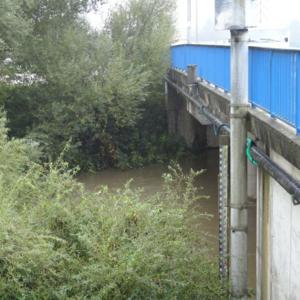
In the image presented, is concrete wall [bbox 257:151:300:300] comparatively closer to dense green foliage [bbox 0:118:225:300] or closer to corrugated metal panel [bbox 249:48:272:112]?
A: dense green foliage [bbox 0:118:225:300]

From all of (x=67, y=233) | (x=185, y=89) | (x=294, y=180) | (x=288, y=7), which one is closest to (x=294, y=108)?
(x=294, y=180)

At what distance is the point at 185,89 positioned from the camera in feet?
57.7

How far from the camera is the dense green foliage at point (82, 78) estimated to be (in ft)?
65.1

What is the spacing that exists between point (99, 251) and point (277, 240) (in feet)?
7.06

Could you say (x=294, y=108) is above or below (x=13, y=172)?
above

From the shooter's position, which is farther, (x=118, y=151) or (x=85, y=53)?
(x=118, y=151)

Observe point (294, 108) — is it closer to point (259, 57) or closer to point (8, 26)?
point (259, 57)

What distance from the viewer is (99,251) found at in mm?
6934

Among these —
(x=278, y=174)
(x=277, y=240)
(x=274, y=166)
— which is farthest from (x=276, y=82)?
(x=277, y=240)

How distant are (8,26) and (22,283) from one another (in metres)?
12.2

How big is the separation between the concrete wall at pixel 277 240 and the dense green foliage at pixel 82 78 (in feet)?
40.2

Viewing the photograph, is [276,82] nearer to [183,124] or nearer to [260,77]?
[260,77]

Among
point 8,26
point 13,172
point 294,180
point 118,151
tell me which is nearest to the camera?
point 294,180

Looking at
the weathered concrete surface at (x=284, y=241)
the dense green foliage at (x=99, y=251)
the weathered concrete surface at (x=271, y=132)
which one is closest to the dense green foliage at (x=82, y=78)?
the weathered concrete surface at (x=271, y=132)
